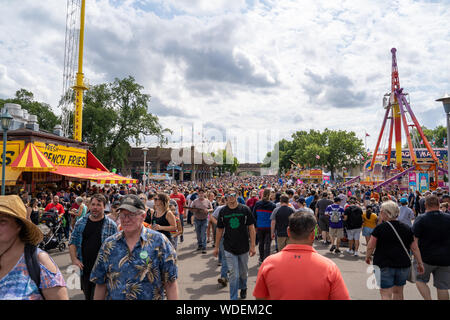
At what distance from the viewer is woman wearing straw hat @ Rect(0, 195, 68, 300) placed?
1.94 meters

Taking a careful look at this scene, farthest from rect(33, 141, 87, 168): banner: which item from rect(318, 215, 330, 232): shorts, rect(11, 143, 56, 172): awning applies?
rect(318, 215, 330, 232): shorts

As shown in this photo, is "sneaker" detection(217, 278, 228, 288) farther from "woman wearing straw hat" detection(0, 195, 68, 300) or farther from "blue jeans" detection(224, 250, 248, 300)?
"woman wearing straw hat" detection(0, 195, 68, 300)

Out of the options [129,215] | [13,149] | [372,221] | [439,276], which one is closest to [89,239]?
A: [129,215]

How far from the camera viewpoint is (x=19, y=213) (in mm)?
2033

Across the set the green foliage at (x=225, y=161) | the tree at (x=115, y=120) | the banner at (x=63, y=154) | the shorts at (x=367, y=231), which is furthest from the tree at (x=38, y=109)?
the green foliage at (x=225, y=161)

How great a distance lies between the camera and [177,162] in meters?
63.2

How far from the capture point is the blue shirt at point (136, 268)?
7.84ft

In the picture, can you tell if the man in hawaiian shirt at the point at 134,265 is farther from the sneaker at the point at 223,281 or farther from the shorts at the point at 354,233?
the shorts at the point at 354,233

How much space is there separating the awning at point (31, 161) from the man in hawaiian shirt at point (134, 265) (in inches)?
651

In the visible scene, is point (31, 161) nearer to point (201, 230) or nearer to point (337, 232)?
point (201, 230)
